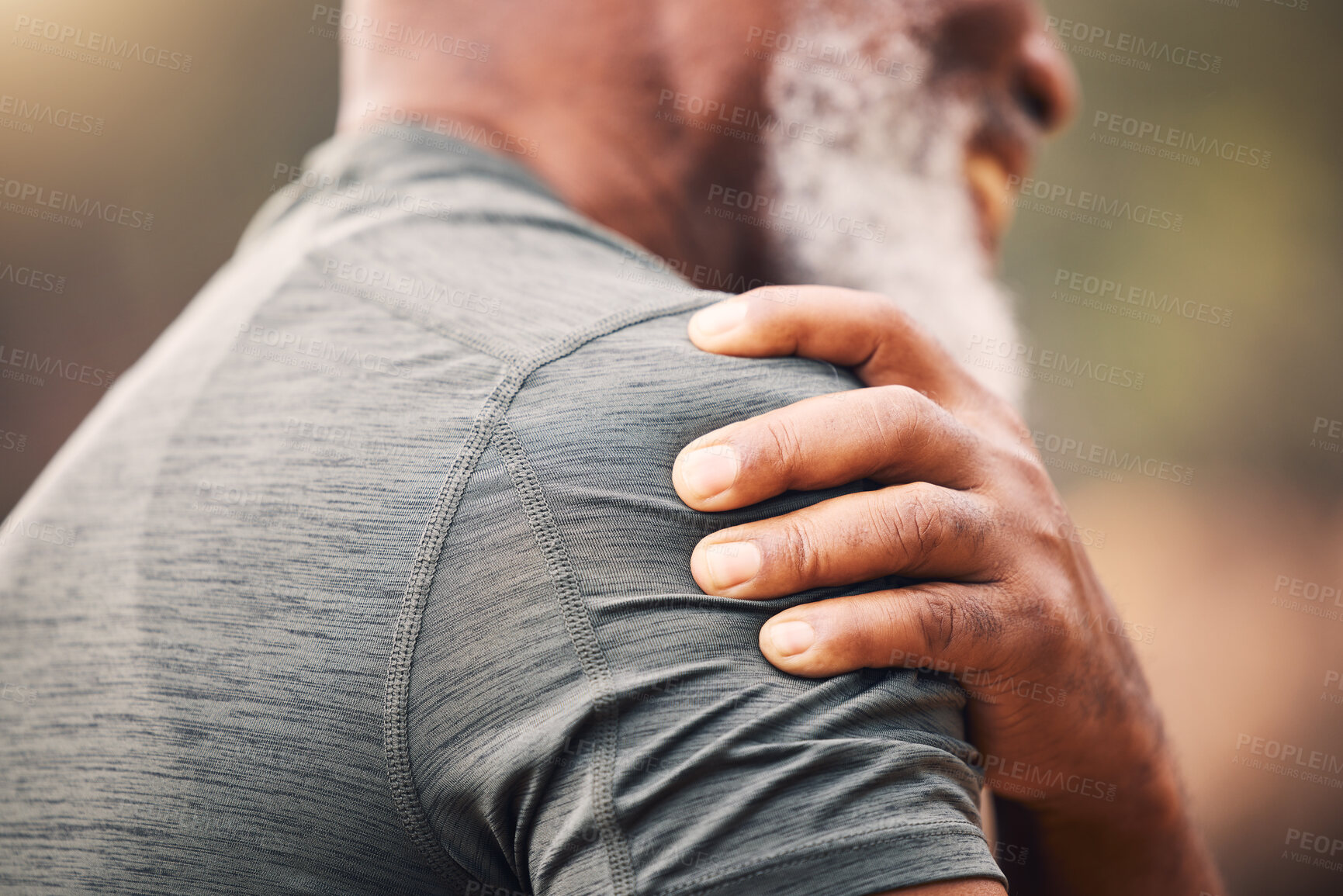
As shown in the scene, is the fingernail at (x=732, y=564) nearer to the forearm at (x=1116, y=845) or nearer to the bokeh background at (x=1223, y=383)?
the forearm at (x=1116, y=845)

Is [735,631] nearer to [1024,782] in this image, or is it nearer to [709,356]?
[709,356]

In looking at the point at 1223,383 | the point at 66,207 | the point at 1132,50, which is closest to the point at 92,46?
the point at 66,207

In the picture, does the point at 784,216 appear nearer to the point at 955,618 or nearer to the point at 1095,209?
the point at 955,618

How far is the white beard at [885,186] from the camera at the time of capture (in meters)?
1.04

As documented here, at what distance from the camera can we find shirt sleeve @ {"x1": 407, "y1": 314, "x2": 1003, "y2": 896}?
0.41m

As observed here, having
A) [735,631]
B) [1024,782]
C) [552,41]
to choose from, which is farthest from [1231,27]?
[735,631]

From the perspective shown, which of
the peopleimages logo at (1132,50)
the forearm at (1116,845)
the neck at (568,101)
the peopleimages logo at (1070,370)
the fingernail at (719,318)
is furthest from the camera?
the peopleimages logo at (1070,370)

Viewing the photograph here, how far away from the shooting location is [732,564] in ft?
1.52

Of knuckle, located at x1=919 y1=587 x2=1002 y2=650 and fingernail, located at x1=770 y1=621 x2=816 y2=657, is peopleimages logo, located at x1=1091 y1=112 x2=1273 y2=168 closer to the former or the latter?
knuckle, located at x1=919 y1=587 x2=1002 y2=650

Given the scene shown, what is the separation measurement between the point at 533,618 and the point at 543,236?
39 cm

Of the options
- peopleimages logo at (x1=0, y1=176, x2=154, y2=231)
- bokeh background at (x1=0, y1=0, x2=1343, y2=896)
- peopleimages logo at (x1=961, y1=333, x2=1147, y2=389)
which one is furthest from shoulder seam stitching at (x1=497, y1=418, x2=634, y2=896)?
bokeh background at (x1=0, y1=0, x2=1343, y2=896)

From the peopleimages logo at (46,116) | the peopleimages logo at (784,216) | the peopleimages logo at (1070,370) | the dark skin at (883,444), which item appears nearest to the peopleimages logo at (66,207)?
the peopleimages logo at (46,116)

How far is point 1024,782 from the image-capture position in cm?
70

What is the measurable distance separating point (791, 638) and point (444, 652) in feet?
0.65
